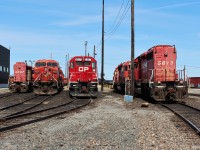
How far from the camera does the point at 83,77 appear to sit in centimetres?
2784

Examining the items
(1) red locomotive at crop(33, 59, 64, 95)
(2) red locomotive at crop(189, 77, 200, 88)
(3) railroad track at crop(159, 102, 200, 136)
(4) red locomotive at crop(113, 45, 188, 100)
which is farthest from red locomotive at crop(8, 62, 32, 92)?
(2) red locomotive at crop(189, 77, 200, 88)

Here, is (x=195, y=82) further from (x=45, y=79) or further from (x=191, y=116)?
(x=191, y=116)

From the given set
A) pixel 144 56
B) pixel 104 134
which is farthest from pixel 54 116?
pixel 144 56

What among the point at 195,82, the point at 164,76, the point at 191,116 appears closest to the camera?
the point at 191,116

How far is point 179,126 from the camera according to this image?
11.1m

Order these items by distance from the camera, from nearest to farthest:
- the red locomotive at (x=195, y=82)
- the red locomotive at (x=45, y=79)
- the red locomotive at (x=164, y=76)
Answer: the red locomotive at (x=164, y=76), the red locomotive at (x=45, y=79), the red locomotive at (x=195, y=82)

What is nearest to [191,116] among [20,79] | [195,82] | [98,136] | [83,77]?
[98,136]

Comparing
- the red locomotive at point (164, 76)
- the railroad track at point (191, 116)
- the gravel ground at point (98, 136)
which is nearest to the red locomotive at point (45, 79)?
the red locomotive at point (164, 76)

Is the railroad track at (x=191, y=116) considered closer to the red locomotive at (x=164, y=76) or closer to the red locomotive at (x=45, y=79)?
the red locomotive at (x=164, y=76)

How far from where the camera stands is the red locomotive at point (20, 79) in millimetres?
38875

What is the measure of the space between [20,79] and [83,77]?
528 inches

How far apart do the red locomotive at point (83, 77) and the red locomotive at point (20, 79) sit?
39.1 feet

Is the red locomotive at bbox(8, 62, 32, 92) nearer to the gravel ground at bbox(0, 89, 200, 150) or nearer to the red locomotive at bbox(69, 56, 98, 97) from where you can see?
the red locomotive at bbox(69, 56, 98, 97)

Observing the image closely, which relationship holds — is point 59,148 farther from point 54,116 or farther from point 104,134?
point 54,116
